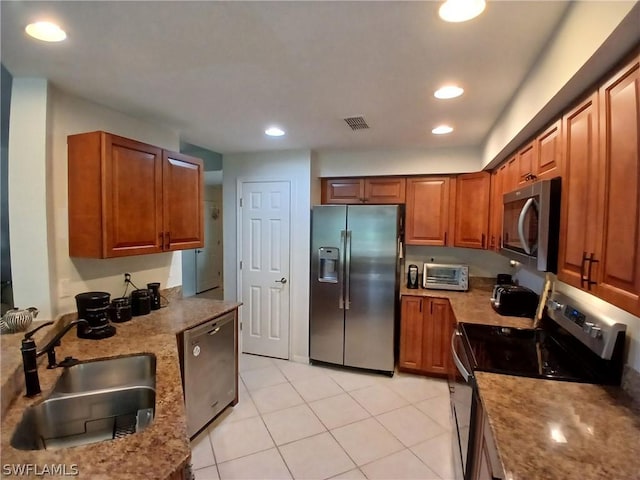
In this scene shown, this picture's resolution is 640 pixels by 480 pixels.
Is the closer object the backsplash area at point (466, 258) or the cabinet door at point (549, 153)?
the cabinet door at point (549, 153)

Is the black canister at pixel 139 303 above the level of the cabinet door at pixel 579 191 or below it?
below

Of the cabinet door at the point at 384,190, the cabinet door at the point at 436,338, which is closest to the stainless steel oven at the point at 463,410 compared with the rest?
the cabinet door at the point at 436,338

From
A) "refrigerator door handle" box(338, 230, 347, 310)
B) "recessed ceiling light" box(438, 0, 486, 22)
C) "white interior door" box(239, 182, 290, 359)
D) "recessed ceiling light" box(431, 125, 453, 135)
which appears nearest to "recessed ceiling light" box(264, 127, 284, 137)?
"white interior door" box(239, 182, 290, 359)

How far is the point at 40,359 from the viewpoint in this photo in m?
1.63

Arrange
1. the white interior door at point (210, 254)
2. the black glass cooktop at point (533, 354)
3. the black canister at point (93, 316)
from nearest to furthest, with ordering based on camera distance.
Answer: the black glass cooktop at point (533, 354) < the black canister at point (93, 316) < the white interior door at point (210, 254)

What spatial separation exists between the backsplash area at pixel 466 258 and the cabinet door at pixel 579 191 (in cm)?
217

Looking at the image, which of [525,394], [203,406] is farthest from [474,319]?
[203,406]

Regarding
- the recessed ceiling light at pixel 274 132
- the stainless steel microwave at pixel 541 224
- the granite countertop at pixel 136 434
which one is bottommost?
the granite countertop at pixel 136 434

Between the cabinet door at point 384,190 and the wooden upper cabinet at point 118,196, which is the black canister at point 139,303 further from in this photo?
the cabinet door at point 384,190

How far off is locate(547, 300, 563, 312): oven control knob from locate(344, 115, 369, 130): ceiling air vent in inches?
68.7

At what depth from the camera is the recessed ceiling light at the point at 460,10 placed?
3.80ft

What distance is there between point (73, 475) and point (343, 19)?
172 centimetres

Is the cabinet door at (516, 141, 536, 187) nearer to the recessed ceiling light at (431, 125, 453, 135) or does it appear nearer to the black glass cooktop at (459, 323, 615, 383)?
the recessed ceiling light at (431, 125, 453, 135)

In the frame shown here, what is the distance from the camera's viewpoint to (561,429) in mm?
1113
